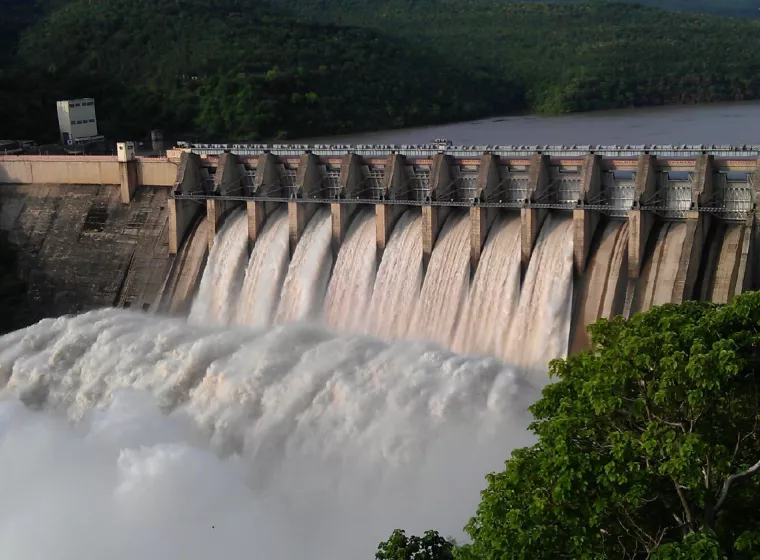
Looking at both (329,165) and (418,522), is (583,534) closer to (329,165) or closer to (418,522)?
(418,522)

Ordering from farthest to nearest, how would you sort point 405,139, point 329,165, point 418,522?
point 405,139 → point 329,165 → point 418,522

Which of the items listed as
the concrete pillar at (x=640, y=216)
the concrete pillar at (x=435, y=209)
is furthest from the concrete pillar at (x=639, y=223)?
the concrete pillar at (x=435, y=209)

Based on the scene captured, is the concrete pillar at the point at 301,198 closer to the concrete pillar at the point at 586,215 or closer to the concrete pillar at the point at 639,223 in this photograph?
the concrete pillar at the point at 586,215

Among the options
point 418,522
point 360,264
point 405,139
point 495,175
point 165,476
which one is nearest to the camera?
point 418,522

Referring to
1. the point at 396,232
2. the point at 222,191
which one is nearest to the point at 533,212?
the point at 396,232

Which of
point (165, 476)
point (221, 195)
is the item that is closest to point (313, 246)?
point (221, 195)

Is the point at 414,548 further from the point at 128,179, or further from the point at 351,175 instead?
the point at 128,179
